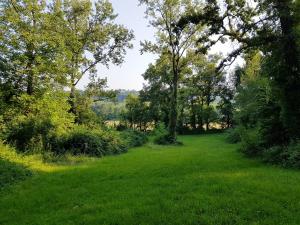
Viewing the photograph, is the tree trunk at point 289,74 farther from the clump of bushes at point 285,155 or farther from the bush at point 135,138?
the bush at point 135,138

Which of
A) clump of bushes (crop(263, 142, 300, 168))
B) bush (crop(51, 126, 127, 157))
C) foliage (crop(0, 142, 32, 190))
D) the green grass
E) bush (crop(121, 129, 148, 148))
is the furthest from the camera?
bush (crop(121, 129, 148, 148))

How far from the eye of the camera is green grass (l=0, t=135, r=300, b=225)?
6.12 meters

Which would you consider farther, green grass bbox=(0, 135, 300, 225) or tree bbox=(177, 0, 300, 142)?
tree bbox=(177, 0, 300, 142)

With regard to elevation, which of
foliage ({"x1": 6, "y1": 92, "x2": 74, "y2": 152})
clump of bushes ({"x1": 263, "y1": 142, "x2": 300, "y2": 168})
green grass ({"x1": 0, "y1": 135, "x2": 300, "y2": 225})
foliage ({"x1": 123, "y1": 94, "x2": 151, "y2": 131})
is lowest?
green grass ({"x1": 0, "y1": 135, "x2": 300, "y2": 225})

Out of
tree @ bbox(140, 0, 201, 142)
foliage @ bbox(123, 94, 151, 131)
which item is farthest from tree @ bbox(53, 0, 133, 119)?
foliage @ bbox(123, 94, 151, 131)

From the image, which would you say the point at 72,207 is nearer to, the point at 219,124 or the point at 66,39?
the point at 66,39

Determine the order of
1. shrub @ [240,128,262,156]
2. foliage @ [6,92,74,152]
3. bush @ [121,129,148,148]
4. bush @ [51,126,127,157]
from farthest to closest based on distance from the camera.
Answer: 1. bush @ [121,129,148,148]
2. bush @ [51,126,127,157]
3. foliage @ [6,92,74,152]
4. shrub @ [240,128,262,156]

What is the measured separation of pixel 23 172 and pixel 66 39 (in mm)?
14999

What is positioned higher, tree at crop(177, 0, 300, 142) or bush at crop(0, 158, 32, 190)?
tree at crop(177, 0, 300, 142)

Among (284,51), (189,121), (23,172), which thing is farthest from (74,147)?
(189,121)

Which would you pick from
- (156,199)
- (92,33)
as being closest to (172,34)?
(92,33)

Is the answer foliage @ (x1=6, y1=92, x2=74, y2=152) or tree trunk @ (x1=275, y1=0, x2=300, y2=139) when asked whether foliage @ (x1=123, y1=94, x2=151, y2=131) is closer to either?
foliage @ (x1=6, y1=92, x2=74, y2=152)

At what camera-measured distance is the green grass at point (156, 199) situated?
20.1 ft

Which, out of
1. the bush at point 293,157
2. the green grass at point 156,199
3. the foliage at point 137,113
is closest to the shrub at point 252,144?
the bush at point 293,157
